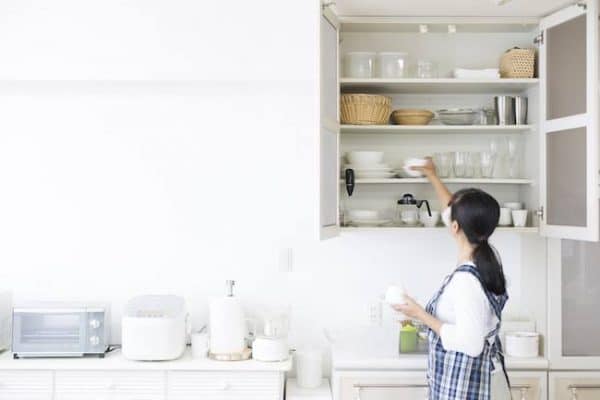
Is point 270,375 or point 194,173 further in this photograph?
point 194,173

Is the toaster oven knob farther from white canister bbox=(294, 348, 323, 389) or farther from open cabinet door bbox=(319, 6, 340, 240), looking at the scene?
open cabinet door bbox=(319, 6, 340, 240)

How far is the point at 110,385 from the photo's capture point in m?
3.21

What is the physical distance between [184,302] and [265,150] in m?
0.86

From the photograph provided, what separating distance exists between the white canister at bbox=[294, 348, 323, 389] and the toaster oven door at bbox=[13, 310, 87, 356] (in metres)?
1.02

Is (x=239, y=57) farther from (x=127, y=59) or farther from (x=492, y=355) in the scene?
(x=492, y=355)

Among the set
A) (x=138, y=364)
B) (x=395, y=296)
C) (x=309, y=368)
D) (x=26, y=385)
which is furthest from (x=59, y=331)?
(x=395, y=296)

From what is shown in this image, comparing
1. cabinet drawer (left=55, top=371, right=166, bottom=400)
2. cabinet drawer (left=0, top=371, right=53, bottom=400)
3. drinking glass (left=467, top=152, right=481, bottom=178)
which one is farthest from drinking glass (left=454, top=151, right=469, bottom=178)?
cabinet drawer (left=0, top=371, right=53, bottom=400)

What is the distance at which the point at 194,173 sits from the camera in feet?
11.8

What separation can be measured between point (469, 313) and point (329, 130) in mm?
1015

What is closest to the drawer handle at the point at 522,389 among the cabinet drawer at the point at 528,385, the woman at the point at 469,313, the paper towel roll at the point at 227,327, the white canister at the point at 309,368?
the cabinet drawer at the point at 528,385

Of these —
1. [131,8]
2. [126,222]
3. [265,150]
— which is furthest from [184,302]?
[131,8]

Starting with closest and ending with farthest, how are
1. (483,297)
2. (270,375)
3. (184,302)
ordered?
(483,297) < (270,375) < (184,302)

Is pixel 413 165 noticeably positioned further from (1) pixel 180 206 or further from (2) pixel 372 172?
(1) pixel 180 206

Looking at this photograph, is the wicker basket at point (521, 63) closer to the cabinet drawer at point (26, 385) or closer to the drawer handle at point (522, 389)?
the drawer handle at point (522, 389)
